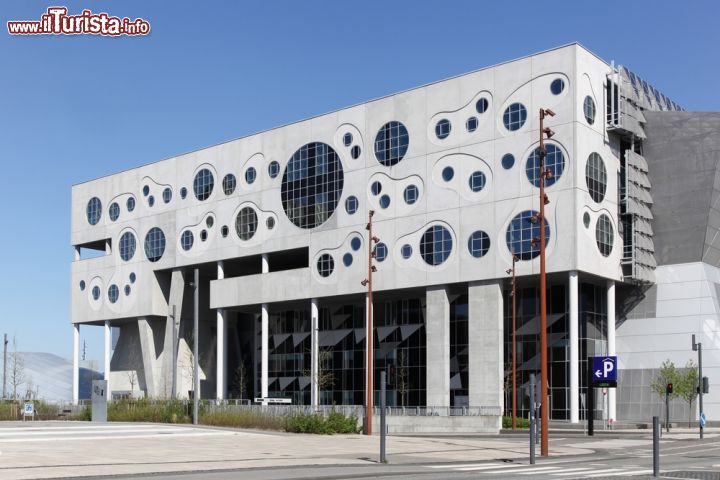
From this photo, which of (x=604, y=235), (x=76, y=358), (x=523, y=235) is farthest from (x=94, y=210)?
(x=604, y=235)

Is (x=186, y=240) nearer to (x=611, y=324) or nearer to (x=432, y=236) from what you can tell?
(x=432, y=236)

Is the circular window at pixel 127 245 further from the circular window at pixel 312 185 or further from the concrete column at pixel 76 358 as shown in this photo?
the circular window at pixel 312 185

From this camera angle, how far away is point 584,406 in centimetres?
6588

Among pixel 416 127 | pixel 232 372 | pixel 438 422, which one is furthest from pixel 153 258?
pixel 438 422

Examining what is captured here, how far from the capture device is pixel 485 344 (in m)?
65.6

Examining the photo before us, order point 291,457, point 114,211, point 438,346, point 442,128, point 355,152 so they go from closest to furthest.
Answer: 1. point 291,457
2. point 438,346
3. point 442,128
4. point 355,152
5. point 114,211

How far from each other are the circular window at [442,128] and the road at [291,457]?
33.2 metres

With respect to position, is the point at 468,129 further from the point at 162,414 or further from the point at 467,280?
the point at 162,414

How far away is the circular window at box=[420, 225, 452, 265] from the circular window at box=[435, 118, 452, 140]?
6.67 meters

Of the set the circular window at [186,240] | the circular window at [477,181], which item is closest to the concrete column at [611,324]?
the circular window at [477,181]

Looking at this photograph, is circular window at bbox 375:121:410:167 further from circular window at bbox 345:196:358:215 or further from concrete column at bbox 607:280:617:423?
concrete column at bbox 607:280:617:423

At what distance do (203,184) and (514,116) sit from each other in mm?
33465

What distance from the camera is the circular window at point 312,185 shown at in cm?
7669

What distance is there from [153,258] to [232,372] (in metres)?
13.6
